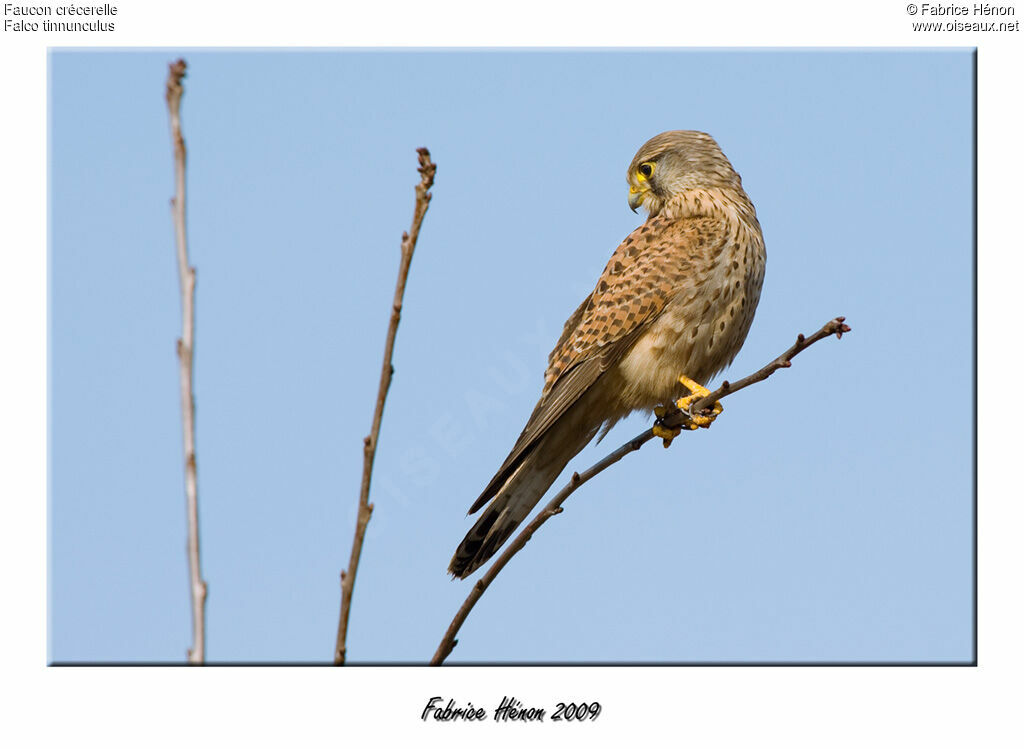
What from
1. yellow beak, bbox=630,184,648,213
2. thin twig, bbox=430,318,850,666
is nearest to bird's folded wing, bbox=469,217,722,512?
yellow beak, bbox=630,184,648,213

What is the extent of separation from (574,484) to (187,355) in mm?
1189

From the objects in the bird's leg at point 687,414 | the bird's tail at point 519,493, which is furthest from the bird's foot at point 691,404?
the bird's tail at point 519,493

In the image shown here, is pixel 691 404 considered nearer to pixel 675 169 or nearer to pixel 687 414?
pixel 687 414

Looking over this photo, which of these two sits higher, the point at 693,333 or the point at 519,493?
the point at 693,333

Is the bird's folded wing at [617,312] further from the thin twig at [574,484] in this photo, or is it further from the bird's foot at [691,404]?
the thin twig at [574,484]

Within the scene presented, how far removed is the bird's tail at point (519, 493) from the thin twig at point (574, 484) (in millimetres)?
813

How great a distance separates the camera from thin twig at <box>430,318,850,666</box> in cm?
186

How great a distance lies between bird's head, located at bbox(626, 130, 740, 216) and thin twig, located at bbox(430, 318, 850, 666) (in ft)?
5.72

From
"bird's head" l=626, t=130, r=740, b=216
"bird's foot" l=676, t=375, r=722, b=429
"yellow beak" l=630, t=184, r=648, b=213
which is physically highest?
"bird's head" l=626, t=130, r=740, b=216

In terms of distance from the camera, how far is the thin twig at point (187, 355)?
4.58 feet

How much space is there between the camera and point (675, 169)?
4.71 metres

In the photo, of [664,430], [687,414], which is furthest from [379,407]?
[664,430]

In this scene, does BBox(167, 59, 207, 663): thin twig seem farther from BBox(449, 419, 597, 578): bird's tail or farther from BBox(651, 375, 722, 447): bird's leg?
BBox(651, 375, 722, 447): bird's leg
